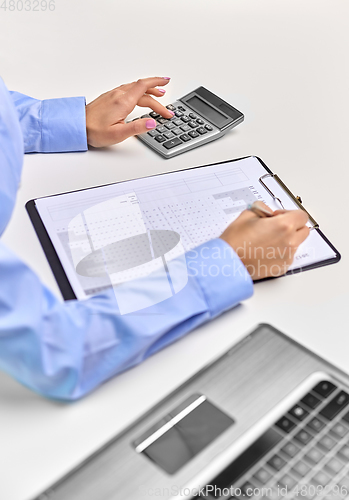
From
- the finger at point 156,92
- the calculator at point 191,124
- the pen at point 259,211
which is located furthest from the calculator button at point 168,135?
the pen at point 259,211

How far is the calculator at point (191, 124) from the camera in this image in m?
0.85

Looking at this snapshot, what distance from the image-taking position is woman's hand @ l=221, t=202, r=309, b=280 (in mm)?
631

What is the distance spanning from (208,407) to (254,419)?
0.04 metres

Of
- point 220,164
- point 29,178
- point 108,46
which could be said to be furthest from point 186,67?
point 29,178

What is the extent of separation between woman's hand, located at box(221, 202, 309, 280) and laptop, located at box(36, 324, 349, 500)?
12 centimetres

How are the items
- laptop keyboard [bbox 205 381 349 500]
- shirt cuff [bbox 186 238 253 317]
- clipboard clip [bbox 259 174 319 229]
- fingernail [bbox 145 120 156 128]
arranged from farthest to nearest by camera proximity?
1. fingernail [bbox 145 120 156 128]
2. clipboard clip [bbox 259 174 319 229]
3. shirt cuff [bbox 186 238 253 317]
4. laptop keyboard [bbox 205 381 349 500]

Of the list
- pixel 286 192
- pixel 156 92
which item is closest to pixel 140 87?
pixel 156 92

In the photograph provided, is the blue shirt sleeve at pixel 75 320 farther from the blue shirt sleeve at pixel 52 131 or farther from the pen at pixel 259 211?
the blue shirt sleeve at pixel 52 131

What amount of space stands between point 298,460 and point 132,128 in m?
0.57

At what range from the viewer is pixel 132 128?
84 cm

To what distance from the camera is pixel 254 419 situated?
1.58 ft

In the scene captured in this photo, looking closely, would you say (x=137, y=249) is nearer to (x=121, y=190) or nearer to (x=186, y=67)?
(x=121, y=190)

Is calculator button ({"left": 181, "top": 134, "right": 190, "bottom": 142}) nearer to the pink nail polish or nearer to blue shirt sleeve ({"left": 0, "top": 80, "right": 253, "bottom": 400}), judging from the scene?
the pink nail polish

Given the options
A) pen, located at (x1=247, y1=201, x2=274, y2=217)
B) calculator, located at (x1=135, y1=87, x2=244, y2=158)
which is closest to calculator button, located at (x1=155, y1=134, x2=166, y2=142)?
calculator, located at (x1=135, y1=87, x2=244, y2=158)
